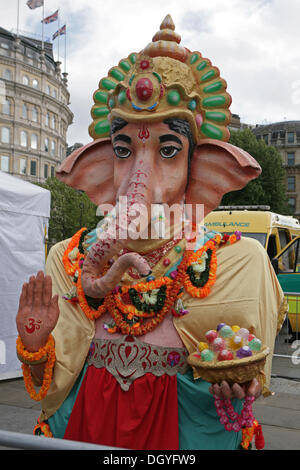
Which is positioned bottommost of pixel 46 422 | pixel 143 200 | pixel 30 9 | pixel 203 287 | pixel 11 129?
pixel 46 422

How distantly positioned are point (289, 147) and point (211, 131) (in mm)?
45200

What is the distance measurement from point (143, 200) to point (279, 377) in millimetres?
4682

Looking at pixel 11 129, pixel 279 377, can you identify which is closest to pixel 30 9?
pixel 11 129

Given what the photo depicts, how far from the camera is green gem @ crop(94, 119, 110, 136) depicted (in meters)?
2.35

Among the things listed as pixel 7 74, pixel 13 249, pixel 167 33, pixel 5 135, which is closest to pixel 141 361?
pixel 167 33

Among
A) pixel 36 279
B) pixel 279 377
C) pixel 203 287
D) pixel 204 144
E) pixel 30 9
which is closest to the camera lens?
pixel 36 279

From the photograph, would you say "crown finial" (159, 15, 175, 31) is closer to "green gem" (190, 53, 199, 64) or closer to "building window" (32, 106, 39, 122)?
"green gem" (190, 53, 199, 64)

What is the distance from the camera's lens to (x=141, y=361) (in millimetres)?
1901

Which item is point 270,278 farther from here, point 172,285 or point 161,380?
point 161,380

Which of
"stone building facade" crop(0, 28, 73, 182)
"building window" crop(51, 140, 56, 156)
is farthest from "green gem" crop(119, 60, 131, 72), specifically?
"building window" crop(51, 140, 56, 156)

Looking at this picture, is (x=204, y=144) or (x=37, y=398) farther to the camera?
(x=204, y=144)

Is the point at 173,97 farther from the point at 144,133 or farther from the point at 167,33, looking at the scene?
the point at 167,33

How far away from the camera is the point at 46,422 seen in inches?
81.7

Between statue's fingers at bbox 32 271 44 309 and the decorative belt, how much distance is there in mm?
406
